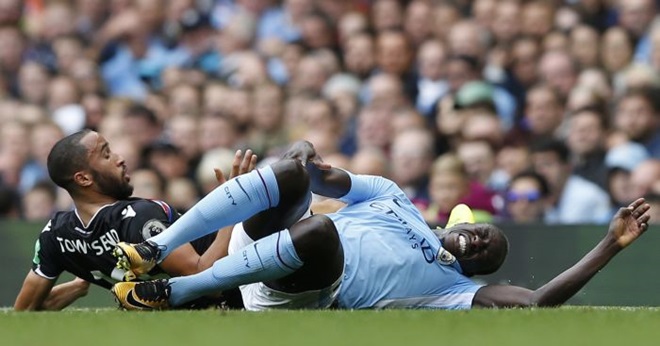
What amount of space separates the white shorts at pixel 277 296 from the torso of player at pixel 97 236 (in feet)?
1.21

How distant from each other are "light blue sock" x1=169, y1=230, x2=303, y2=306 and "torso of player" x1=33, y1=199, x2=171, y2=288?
39 centimetres

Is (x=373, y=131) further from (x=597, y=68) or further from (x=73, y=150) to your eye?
(x=73, y=150)

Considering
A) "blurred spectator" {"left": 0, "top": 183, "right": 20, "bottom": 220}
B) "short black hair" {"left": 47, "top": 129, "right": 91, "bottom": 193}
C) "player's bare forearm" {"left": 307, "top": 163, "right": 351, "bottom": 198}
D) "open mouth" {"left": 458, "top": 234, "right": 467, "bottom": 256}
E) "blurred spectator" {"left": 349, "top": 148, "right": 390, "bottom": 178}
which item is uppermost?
"short black hair" {"left": 47, "top": 129, "right": 91, "bottom": 193}

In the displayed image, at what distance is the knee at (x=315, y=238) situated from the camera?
6.56 m

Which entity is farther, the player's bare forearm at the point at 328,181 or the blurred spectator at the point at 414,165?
the blurred spectator at the point at 414,165

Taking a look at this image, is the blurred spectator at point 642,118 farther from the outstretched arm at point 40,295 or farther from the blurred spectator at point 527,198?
the outstretched arm at point 40,295

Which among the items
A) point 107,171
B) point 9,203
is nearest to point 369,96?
point 9,203

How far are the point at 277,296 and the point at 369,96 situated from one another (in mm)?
4840

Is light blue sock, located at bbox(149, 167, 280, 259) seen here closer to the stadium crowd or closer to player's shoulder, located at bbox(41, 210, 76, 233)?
player's shoulder, located at bbox(41, 210, 76, 233)

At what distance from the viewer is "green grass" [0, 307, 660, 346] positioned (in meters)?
5.29

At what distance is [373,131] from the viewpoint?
37.1ft

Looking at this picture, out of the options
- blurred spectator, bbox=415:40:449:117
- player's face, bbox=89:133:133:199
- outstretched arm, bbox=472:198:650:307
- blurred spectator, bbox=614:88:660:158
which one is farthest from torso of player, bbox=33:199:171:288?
blurred spectator, bbox=415:40:449:117

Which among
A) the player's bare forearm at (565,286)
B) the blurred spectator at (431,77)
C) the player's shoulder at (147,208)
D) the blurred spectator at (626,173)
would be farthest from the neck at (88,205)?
the blurred spectator at (431,77)

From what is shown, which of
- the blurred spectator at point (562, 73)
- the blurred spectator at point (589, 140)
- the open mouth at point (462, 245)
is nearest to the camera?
the open mouth at point (462, 245)
